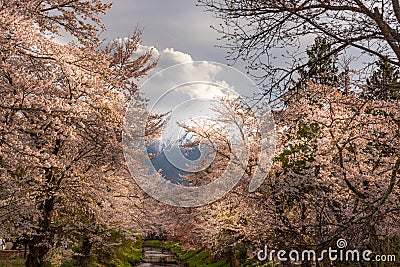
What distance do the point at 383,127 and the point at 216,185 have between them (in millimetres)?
11841

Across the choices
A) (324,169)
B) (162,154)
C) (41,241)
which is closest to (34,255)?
(41,241)

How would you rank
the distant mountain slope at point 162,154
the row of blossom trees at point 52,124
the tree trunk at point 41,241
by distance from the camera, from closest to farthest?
the row of blossom trees at point 52,124, the tree trunk at point 41,241, the distant mountain slope at point 162,154

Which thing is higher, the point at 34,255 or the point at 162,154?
the point at 162,154

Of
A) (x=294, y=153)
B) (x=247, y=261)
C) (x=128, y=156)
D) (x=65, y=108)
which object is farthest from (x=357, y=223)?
(x=247, y=261)

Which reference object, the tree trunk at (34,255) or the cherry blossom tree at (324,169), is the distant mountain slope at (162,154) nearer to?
the cherry blossom tree at (324,169)

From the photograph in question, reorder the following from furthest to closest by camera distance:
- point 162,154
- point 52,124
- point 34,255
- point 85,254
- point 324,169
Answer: point 162,154
point 85,254
point 34,255
point 324,169
point 52,124

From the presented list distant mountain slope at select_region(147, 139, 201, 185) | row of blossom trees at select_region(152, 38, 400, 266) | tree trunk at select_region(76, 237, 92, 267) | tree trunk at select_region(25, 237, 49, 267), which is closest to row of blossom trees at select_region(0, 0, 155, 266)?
tree trunk at select_region(25, 237, 49, 267)

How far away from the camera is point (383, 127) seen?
10.3m

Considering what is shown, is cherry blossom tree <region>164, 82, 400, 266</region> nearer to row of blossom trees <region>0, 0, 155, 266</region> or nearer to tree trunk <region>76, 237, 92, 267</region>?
row of blossom trees <region>0, 0, 155, 266</region>

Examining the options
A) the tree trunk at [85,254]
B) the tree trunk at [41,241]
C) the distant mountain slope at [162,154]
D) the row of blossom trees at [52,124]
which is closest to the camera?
the row of blossom trees at [52,124]

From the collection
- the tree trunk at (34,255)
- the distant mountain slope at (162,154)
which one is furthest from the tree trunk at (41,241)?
the distant mountain slope at (162,154)

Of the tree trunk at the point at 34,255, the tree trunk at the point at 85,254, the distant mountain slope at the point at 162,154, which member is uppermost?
the distant mountain slope at the point at 162,154

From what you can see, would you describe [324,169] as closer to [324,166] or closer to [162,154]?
[324,166]

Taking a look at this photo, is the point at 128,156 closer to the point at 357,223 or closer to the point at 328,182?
the point at 328,182
